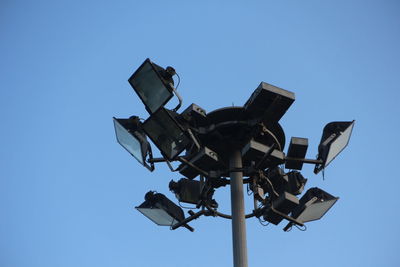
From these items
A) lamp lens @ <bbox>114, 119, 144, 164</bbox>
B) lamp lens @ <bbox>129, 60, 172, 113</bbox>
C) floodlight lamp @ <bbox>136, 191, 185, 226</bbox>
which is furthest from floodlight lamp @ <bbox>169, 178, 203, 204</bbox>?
lamp lens @ <bbox>129, 60, 172, 113</bbox>

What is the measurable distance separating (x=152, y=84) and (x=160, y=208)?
8.04 feet

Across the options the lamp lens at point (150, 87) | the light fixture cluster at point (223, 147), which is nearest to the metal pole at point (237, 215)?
the light fixture cluster at point (223, 147)

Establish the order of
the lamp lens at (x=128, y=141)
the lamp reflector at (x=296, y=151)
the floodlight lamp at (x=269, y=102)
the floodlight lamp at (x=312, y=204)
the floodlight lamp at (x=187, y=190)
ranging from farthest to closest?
the floodlight lamp at (x=187, y=190), the floodlight lamp at (x=312, y=204), the lamp reflector at (x=296, y=151), the lamp lens at (x=128, y=141), the floodlight lamp at (x=269, y=102)

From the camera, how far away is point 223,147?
9.10 m

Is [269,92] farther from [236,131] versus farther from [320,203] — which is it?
[320,203]

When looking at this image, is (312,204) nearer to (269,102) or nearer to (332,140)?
(332,140)

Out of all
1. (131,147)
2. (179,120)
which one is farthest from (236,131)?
(131,147)

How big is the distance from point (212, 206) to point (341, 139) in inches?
101

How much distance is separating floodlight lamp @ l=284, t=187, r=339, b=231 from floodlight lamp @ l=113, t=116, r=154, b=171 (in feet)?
8.86

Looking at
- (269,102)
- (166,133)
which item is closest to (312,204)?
(269,102)

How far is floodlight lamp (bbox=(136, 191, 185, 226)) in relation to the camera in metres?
9.08

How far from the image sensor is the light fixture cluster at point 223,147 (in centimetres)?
772

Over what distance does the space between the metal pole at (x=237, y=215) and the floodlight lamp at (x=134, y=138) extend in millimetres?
1410

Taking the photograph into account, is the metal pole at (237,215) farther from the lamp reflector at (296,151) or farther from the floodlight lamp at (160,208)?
the floodlight lamp at (160,208)
